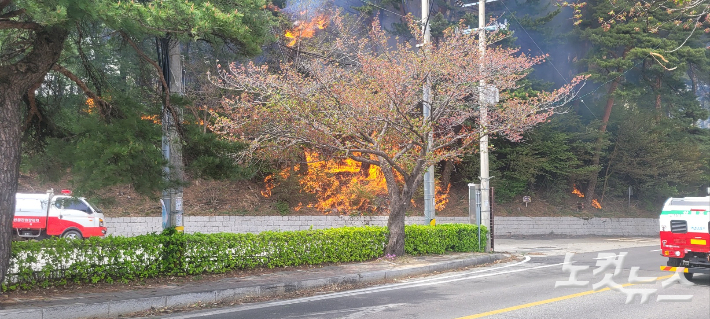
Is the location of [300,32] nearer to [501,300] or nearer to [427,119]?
[427,119]

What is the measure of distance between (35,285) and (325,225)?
16237mm

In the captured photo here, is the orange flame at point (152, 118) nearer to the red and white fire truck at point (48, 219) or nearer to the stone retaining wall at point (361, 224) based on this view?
the red and white fire truck at point (48, 219)

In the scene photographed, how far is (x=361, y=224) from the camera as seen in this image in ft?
84.7

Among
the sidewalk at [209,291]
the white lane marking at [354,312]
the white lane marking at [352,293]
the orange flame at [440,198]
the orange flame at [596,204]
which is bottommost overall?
the white lane marking at [352,293]

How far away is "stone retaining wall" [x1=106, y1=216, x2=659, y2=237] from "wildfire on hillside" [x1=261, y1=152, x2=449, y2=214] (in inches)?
39.9

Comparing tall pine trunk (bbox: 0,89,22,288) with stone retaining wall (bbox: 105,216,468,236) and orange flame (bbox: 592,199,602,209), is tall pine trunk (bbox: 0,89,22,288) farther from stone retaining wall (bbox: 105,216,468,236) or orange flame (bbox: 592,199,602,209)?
orange flame (bbox: 592,199,602,209)

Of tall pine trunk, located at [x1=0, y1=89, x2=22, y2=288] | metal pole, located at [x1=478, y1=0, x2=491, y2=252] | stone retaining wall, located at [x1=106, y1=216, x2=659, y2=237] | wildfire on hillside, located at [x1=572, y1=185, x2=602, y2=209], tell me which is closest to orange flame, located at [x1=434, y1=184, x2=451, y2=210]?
stone retaining wall, located at [x1=106, y1=216, x2=659, y2=237]

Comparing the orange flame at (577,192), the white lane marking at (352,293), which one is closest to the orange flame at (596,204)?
the orange flame at (577,192)

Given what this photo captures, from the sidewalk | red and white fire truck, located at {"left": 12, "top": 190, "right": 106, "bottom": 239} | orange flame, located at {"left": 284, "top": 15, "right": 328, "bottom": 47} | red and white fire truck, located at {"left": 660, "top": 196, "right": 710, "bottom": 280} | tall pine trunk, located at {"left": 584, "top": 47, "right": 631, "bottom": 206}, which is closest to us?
the sidewalk

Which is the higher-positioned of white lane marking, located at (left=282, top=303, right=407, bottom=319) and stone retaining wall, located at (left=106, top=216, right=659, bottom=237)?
stone retaining wall, located at (left=106, top=216, right=659, bottom=237)

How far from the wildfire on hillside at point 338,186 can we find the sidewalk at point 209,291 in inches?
453

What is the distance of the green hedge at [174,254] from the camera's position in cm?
959

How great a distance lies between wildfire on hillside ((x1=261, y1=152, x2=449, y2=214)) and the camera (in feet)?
86.1

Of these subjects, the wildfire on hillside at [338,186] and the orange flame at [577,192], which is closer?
the wildfire on hillside at [338,186]
